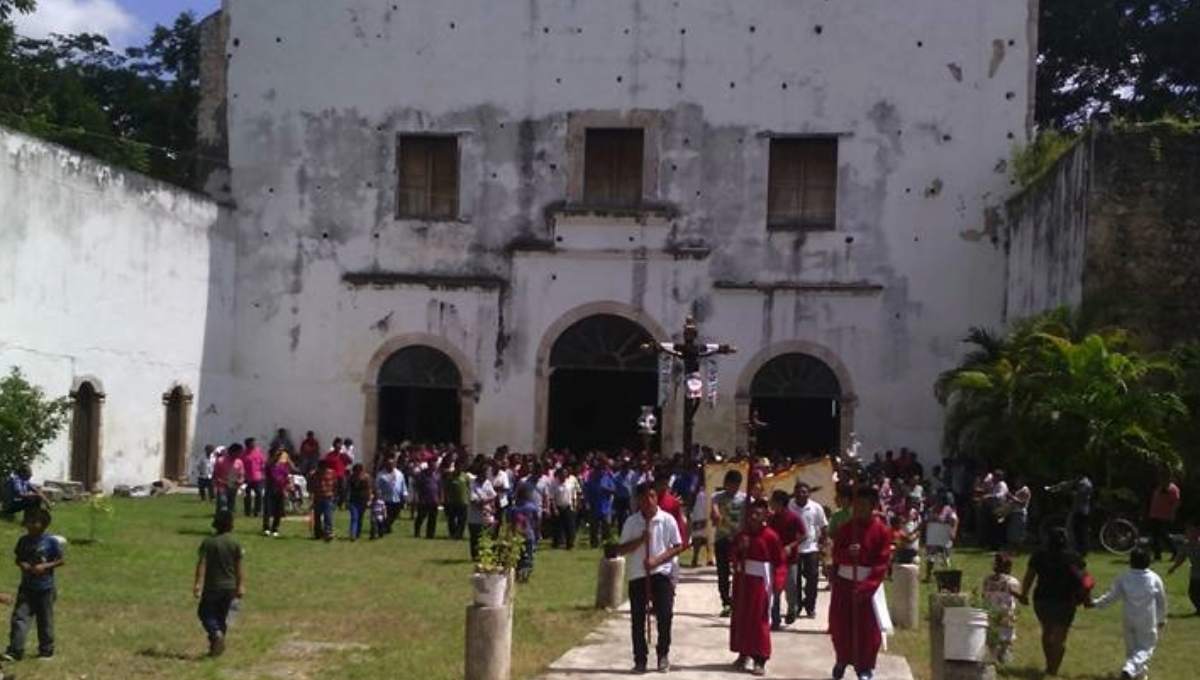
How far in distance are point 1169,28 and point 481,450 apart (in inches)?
854

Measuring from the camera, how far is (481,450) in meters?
28.4

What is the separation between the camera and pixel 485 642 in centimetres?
1056

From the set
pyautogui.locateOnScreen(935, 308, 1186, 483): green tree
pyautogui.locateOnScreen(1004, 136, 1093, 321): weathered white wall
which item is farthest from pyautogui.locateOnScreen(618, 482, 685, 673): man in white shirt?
pyautogui.locateOnScreen(1004, 136, 1093, 321): weathered white wall

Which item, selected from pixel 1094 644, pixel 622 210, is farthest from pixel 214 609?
pixel 622 210

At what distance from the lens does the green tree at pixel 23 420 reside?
66.8 feet

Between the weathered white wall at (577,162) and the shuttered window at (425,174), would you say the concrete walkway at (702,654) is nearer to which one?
the weathered white wall at (577,162)

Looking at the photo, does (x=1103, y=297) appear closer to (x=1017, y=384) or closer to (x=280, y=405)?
(x=1017, y=384)

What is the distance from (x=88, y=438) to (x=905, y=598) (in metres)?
14.8

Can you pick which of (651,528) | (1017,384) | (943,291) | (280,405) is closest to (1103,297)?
(1017,384)

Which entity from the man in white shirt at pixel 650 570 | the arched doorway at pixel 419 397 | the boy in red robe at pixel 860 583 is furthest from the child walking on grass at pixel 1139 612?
the arched doorway at pixel 419 397

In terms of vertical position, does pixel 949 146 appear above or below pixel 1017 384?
above

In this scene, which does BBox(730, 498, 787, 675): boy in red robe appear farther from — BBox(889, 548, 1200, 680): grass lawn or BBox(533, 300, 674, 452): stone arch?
BBox(533, 300, 674, 452): stone arch

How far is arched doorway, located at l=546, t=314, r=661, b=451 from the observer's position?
28359 millimetres

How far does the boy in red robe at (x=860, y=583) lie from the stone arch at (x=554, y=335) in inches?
675
